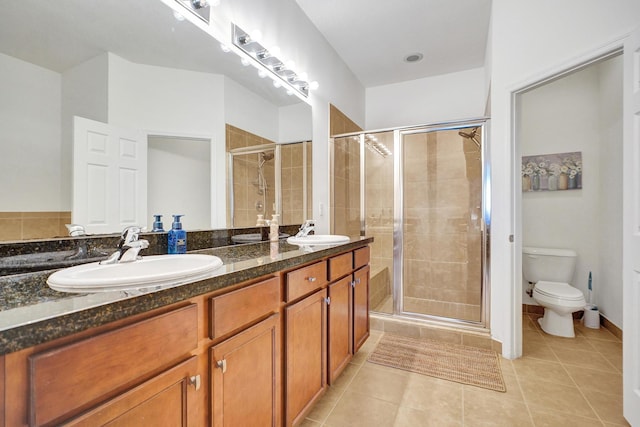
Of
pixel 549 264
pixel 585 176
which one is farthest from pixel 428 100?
pixel 549 264

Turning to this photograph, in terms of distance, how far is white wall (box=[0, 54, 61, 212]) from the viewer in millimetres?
891

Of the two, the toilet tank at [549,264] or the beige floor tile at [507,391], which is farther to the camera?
the toilet tank at [549,264]

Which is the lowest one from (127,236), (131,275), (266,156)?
(131,275)

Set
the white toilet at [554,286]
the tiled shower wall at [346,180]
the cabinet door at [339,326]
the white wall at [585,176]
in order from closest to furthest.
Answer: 1. the cabinet door at [339,326]
2. the white toilet at [554,286]
3. the white wall at [585,176]
4. the tiled shower wall at [346,180]

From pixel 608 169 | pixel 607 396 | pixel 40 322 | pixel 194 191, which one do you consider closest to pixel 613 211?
pixel 608 169

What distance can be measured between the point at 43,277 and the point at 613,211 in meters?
3.71

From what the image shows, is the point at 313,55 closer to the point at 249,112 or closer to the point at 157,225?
the point at 249,112

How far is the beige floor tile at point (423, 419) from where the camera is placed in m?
1.50

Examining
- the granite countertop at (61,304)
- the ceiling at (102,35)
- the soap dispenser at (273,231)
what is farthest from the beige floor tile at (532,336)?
the ceiling at (102,35)

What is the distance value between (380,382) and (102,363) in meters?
1.68

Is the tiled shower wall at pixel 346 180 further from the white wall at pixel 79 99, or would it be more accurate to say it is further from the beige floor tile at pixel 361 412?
the white wall at pixel 79 99

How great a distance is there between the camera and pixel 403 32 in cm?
269

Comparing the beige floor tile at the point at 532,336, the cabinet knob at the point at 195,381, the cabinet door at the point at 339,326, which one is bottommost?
the beige floor tile at the point at 532,336

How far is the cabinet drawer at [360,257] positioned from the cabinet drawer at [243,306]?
34.4 inches
